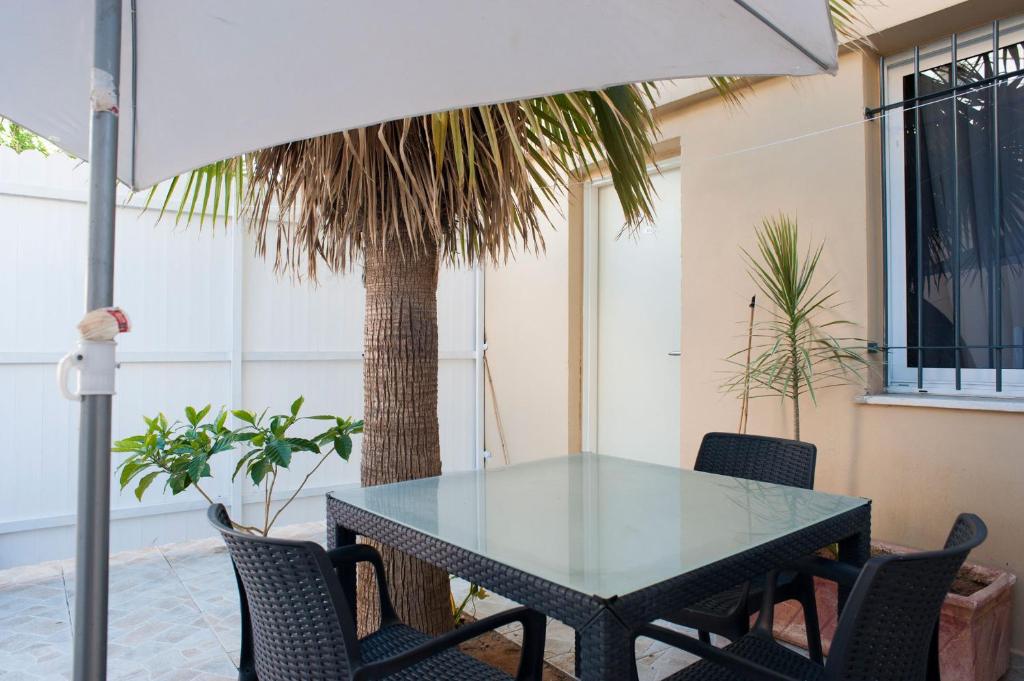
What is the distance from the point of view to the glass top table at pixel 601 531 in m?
1.27

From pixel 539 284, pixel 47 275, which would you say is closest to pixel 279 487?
pixel 47 275

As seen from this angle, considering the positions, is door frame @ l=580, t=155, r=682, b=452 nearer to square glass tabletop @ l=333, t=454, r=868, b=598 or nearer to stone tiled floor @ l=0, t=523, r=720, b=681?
stone tiled floor @ l=0, t=523, r=720, b=681

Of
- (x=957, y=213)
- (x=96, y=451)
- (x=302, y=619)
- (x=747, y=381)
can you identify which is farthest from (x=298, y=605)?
(x=957, y=213)

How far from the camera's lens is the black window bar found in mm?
2855

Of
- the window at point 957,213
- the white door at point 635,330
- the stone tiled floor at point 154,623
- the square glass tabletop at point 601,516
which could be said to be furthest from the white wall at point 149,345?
the window at point 957,213

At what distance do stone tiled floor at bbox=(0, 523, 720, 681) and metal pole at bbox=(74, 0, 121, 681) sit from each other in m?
2.03

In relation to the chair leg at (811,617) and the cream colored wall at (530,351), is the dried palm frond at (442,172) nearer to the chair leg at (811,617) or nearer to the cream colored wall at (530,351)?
the chair leg at (811,617)

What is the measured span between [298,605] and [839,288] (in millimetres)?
2850

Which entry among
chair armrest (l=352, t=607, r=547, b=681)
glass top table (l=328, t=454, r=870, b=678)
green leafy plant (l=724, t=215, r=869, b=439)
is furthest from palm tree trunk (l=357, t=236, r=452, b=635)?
green leafy plant (l=724, t=215, r=869, b=439)

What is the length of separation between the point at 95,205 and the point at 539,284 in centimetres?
437

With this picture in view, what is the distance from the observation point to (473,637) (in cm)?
155

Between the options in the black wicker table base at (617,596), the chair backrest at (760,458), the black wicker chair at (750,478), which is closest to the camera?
the black wicker table base at (617,596)

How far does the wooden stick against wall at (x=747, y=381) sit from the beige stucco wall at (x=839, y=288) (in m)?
0.05

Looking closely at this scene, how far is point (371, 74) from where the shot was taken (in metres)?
1.62
